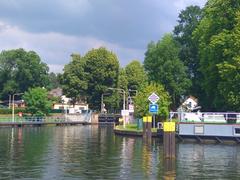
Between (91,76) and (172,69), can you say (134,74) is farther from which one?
(172,69)

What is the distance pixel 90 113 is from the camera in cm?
12925

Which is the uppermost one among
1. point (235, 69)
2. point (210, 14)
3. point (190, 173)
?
point (210, 14)

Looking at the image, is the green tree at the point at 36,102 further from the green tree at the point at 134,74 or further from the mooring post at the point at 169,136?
the mooring post at the point at 169,136

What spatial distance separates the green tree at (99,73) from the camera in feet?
413

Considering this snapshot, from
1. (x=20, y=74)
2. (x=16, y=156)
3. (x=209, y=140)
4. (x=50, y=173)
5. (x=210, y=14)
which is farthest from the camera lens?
(x=20, y=74)

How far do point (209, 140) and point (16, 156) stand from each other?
25771mm

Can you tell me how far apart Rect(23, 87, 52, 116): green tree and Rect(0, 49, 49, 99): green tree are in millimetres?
19380

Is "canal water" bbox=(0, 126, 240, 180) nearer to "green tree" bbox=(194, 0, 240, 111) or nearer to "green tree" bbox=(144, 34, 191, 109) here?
"green tree" bbox=(194, 0, 240, 111)

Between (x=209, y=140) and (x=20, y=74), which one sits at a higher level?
(x=20, y=74)

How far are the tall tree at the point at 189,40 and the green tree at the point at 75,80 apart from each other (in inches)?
1394

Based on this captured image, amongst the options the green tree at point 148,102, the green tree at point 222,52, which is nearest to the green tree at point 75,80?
the green tree at point 148,102

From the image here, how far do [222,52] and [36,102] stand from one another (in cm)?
6745

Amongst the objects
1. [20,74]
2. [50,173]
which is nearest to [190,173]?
[50,173]

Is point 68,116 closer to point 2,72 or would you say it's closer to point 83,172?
point 2,72
